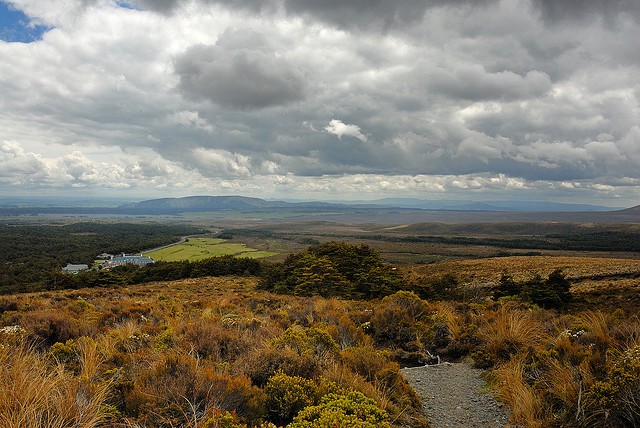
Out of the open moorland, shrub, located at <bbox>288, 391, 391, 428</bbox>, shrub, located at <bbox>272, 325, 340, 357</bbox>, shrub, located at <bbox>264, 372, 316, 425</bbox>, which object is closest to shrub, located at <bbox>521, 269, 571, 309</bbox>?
the open moorland

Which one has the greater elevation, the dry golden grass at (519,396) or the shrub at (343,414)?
the shrub at (343,414)

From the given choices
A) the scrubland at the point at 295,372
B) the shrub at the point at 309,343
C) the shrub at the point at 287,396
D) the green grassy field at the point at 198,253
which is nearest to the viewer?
the scrubland at the point at 295,372

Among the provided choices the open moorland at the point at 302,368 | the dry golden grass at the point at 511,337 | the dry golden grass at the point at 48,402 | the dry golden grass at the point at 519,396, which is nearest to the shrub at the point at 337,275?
the open moorland at the point at 302,368

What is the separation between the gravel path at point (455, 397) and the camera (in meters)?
5.58

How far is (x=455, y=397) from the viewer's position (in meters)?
6.52

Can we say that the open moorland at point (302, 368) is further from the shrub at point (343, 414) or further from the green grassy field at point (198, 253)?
the green grassy field at point (198, 253)

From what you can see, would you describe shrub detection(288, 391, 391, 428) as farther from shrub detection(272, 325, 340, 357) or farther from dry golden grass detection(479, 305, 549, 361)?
dry golden grass detection(479, 305, 549, 361)

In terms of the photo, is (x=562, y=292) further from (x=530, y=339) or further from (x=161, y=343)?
(x=161, y=343)

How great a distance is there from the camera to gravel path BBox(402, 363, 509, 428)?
18.3 ft

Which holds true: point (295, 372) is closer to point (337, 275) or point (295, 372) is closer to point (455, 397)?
point (455, 397)

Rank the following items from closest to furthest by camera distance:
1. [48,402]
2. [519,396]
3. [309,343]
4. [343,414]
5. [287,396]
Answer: [48,402] < [343,414] < [287,396] < [519,396] < [309,343]

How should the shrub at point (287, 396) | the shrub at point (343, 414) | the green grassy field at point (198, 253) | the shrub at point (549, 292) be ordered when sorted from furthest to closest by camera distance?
the green grassy field at point (198, 253) < the shrub at point (549, 292) < the shrub at point (287, 396) < the shrub at point (343, 414)

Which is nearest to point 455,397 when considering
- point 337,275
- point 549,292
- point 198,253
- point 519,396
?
point 519,396

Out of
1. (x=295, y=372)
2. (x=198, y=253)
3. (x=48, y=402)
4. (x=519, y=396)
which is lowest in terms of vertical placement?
(x=198, y=253)
